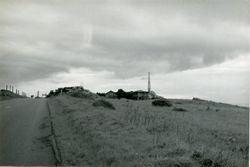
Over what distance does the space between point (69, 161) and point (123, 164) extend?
4.20ft

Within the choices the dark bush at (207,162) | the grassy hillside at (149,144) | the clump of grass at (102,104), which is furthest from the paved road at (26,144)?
the clump of grass at (102,104)

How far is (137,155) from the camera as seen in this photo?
9188 millimetres

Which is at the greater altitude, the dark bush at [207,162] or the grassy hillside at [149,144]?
the grassy hillside at [149,144]

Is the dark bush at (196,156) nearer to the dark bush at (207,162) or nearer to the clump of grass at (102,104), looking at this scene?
the dark bush at (207,162)

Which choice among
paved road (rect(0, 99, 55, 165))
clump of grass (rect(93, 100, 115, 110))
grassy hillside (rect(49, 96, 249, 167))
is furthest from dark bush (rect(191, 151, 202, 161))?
clump of grass (rect(93, 100, 115, 110))

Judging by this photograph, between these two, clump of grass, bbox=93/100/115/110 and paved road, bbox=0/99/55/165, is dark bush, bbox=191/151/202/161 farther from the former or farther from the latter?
clump of grass, bbox=93/100/115/110

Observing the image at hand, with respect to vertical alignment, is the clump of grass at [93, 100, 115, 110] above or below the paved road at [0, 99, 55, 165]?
above

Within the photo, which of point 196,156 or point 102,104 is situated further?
A: point 102,104

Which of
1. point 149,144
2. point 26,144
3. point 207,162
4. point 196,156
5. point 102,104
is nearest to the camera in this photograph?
point 207,162

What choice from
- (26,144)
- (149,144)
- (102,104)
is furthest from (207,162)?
(102,104)

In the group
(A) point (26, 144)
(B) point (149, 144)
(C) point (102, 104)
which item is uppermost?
(C) point (102, 104)

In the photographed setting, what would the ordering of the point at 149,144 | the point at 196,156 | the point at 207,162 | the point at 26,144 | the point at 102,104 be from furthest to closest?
the point at 102,104
the point at 26,144
the point at 149,144
the point at 196,156
the point at 207,162

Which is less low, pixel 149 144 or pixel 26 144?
pixel 149 144

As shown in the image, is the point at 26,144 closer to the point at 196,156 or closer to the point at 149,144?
the point at 149,144
